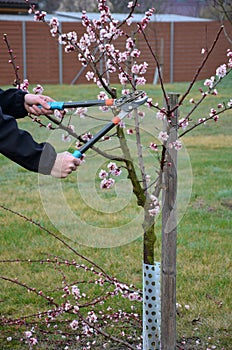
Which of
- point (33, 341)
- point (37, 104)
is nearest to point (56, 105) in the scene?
point (37, 104)

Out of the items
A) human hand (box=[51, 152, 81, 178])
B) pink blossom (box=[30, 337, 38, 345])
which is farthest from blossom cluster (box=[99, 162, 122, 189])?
pink blossom (box=[30, 337, 38, 345])

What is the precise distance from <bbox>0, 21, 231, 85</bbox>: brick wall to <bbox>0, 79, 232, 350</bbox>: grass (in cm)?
1156

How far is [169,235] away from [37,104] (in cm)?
74

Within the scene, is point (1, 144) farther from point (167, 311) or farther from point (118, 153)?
point (167, 311)

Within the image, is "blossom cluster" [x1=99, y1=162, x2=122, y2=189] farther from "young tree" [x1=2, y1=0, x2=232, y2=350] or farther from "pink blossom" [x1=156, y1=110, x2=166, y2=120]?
"pink blossom" [x1=156, y1=110, x2=166, y2=120]

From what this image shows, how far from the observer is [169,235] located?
101 inches

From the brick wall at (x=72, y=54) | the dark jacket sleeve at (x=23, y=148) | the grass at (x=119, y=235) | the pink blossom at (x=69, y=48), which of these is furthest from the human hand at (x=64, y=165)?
the brick wall at (x=72, y=54)

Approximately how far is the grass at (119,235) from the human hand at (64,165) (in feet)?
1.44

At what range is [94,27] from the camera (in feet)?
9.31

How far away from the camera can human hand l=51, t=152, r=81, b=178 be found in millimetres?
1989

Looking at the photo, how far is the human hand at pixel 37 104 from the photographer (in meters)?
2.29

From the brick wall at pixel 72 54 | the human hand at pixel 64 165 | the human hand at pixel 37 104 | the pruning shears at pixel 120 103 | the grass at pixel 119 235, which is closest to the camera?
the human hand at pixel 64 165

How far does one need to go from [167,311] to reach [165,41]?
17.8 metres

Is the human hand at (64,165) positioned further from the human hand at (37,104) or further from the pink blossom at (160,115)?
the pink blossom at (160,115)
